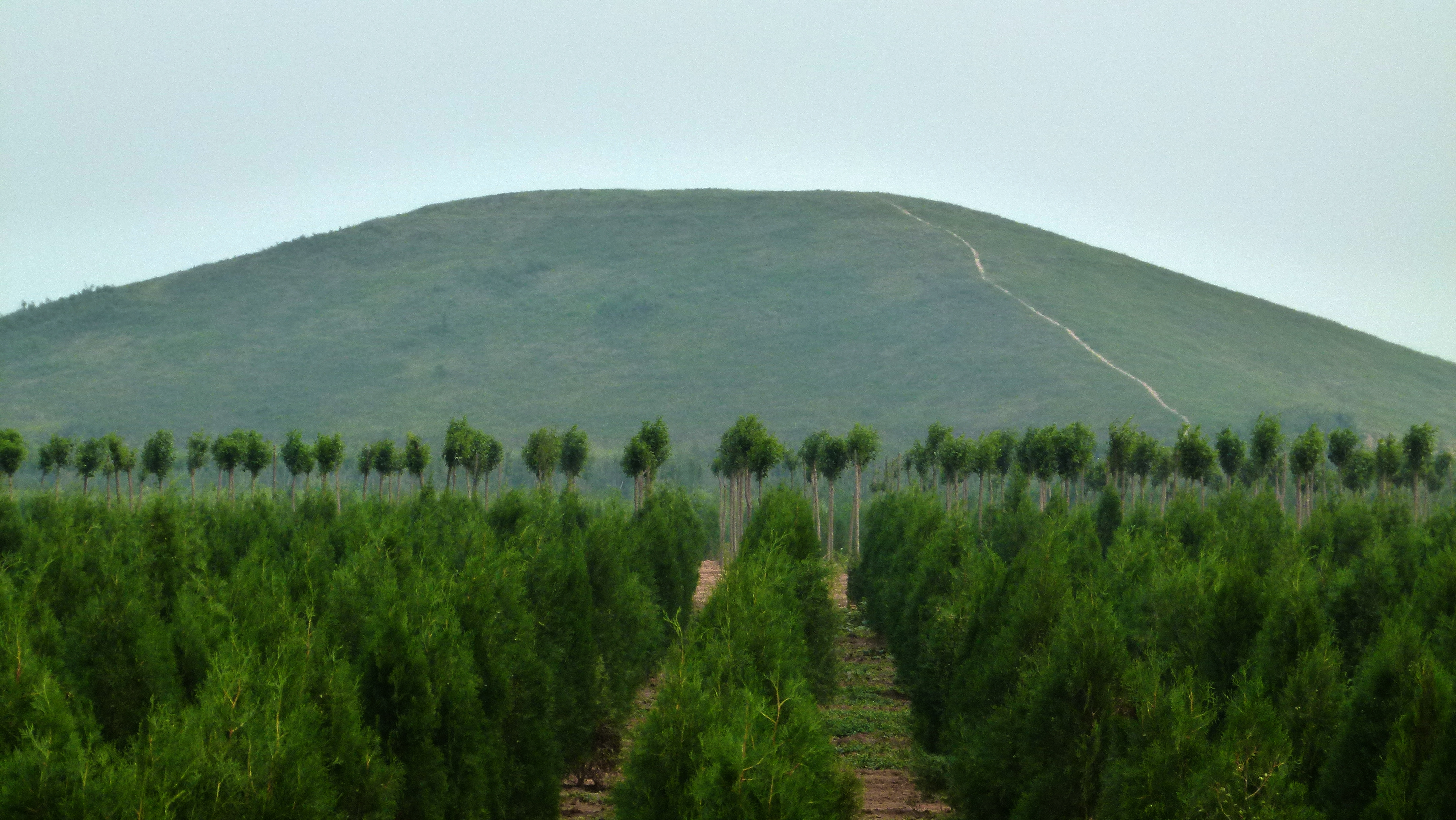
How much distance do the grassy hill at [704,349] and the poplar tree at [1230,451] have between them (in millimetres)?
69455

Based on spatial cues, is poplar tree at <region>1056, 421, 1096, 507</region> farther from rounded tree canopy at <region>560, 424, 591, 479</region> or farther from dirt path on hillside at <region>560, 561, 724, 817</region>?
dirt path on hillside at <region>560, 561, 724, 817</region>

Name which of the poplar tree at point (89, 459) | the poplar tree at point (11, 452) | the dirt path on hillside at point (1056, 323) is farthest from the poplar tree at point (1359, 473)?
the poplar tree at point (11, 452)

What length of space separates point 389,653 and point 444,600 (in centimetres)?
126

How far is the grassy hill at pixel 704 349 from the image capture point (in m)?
146

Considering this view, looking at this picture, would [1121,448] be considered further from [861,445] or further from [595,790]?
[595,790]

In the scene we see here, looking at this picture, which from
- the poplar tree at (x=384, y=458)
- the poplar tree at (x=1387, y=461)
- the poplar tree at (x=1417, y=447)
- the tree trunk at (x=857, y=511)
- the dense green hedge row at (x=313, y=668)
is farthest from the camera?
the poplar tree at (x=384, y=458)

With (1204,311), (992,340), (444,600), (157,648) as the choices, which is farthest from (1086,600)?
(1204,311)

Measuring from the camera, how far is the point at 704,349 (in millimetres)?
167125

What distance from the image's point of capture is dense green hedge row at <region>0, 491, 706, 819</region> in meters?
9.43

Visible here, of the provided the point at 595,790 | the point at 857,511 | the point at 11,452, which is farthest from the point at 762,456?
the point at 11,452

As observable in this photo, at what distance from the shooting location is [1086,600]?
13.3 metres

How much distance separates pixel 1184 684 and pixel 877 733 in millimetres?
13430

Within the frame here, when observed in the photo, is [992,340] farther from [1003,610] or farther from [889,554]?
[1003,610]

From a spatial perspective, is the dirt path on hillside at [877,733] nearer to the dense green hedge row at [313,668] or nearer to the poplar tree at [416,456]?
the dense green hedge row at [313,668]
